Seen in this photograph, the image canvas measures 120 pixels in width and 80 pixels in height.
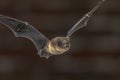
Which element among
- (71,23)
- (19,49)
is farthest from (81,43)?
(19,49)

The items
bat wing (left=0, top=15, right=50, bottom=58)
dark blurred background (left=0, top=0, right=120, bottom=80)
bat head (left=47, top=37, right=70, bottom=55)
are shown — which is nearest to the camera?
bat head (left=47, top=37, right=70, bottom=55)

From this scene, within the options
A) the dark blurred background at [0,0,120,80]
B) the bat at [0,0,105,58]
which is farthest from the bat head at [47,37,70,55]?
the dark blurred background at [0,0,120,80]

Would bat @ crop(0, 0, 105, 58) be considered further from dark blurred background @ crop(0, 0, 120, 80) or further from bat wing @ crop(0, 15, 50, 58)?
dark blurred background @ crop(0, 0, 120, 80)

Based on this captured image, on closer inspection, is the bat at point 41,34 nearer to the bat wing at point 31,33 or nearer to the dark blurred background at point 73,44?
the bat wing at point 31,33

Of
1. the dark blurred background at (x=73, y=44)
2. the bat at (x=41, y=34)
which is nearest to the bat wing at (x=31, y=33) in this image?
the bat at (x=41, y=34)

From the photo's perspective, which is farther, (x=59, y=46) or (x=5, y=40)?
(x=5, y=40)

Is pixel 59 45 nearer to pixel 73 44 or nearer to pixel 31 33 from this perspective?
pixel 31 33

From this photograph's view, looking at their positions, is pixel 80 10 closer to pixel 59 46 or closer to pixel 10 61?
pixel 10 61

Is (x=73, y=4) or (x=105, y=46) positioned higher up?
(x=73, y=4)
